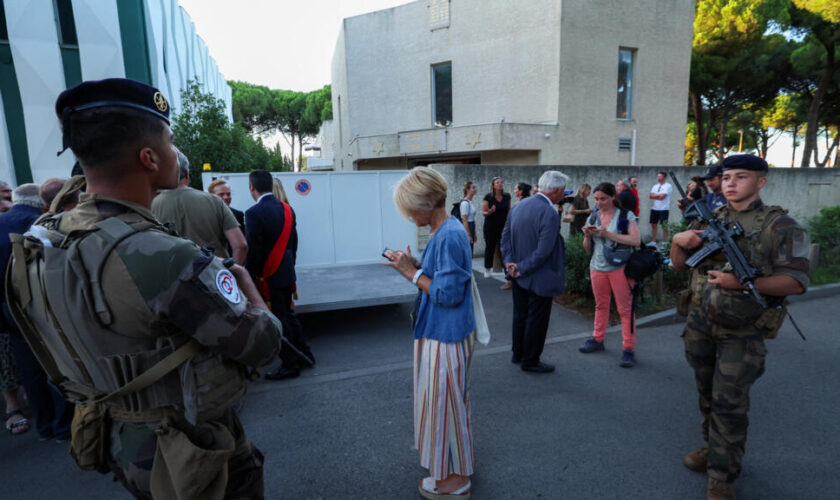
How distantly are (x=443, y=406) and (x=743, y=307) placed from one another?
183cm

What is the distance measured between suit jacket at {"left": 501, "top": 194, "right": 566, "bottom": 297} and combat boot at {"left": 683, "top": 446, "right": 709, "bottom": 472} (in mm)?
1608

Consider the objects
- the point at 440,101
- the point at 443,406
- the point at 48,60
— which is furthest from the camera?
the point at 440,101

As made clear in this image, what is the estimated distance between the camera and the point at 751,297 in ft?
7.86

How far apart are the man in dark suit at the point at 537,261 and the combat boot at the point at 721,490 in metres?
1.79

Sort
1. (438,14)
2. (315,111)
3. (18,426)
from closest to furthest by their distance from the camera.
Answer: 1. (18,426)
2. (438,14)
3. (315,111)

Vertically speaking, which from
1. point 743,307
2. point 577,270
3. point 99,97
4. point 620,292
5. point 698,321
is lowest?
point 577,270

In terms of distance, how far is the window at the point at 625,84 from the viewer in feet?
49.1

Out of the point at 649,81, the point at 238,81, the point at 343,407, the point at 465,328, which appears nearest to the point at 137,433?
the point at 465,328

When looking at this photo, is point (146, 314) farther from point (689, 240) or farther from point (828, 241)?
point (828, 241)

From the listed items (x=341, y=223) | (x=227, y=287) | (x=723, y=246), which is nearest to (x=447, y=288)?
(x=227, y=287)

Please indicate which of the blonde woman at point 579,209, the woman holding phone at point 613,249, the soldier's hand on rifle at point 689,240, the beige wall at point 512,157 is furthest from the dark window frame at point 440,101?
the soldier's hand on rifle at point 689,240

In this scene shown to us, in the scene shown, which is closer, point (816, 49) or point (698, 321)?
point (698, 321)

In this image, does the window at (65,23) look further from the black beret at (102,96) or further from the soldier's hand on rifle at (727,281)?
the soldier's hand on rifle at (727,281)

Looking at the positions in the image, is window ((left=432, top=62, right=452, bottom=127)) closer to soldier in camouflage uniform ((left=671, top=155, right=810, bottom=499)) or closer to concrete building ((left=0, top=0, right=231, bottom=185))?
concrete building ((left=0, top=0, right=231, bottom=185))
